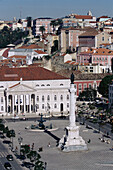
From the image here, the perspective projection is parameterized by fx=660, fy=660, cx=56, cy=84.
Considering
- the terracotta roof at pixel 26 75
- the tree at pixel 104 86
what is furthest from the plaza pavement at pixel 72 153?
the tree at pixel 104 86

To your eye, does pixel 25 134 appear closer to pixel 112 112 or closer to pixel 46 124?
pixel 46 124

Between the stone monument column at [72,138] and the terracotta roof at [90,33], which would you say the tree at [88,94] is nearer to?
the stone monument column at [72,138]

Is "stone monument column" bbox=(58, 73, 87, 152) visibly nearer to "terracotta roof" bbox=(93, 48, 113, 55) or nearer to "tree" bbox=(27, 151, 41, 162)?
"tree" bbox=(27, 151, 41, 162)

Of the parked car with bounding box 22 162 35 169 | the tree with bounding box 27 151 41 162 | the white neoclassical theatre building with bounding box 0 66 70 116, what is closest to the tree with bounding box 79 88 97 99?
the white neoclassical theatre building with bounding box 0 66 70 116

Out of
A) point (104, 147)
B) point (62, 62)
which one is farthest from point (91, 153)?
point (62, 62)

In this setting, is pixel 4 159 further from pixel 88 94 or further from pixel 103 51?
pixel 103 51
